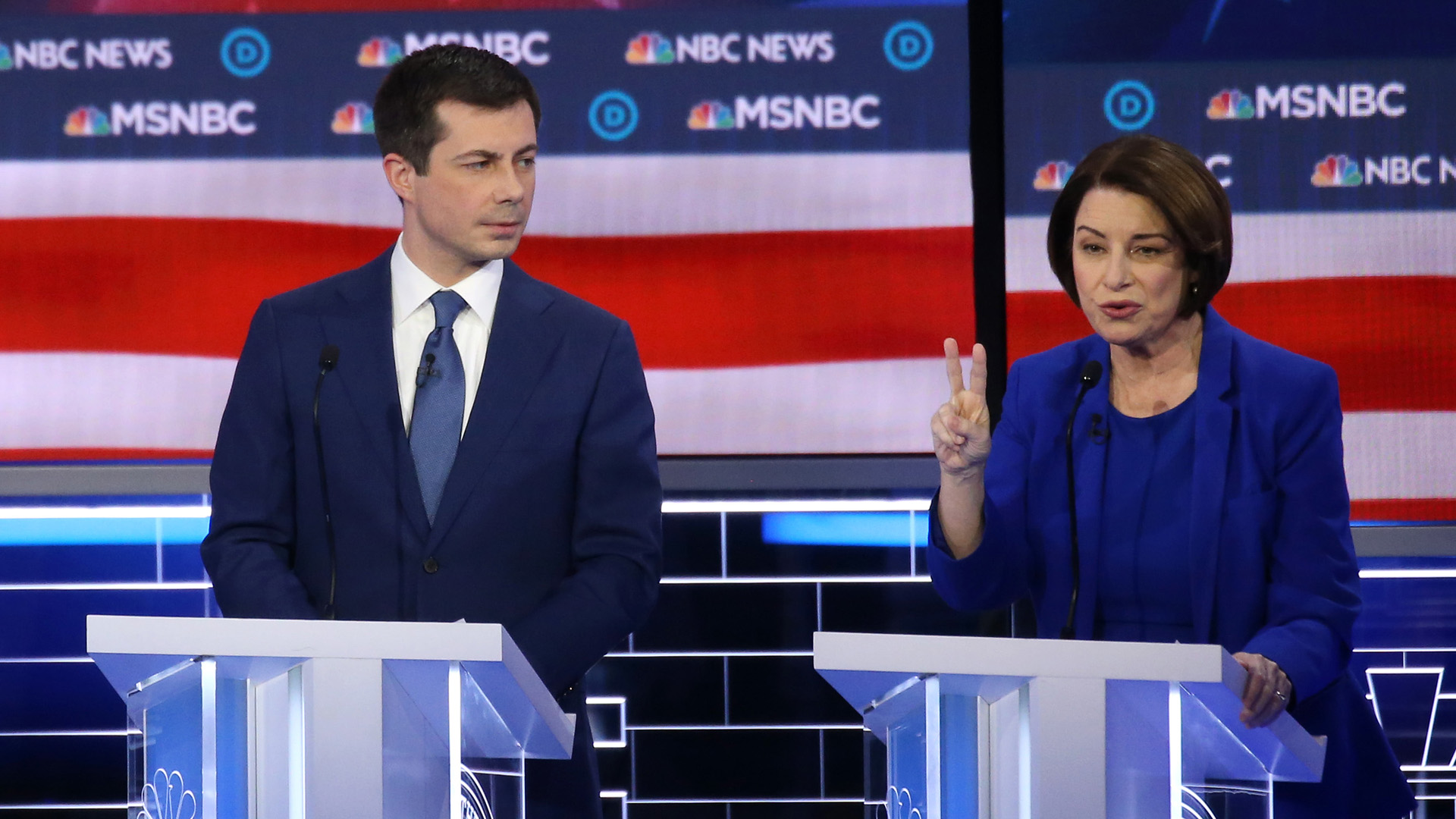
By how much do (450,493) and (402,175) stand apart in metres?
0.54

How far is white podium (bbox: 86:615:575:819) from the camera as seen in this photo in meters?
1.64

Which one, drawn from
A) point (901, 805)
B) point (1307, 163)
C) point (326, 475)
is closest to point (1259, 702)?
point (901, 805)

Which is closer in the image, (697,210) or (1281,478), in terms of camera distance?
(1281,478)

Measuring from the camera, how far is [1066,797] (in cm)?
158

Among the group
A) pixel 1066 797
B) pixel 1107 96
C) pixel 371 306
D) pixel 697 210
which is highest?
pixel 1107 96

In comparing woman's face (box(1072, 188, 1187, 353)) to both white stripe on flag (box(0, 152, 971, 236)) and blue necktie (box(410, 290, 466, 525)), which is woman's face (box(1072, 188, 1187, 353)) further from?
white stripe on flag (box(0, 152, 971, 236))

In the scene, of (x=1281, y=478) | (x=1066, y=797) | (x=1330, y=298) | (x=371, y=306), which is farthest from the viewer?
(x=1330, y=298)

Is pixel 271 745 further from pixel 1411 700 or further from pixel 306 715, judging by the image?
pixel 1411 700

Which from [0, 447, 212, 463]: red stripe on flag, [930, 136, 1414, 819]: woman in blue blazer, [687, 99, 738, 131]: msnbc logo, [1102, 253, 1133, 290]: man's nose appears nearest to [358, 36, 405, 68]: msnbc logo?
[687, 99, 738, 131]: msnbc logo

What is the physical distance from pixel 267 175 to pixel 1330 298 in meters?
2.43

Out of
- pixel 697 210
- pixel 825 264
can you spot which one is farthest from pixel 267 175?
pixel 825 264

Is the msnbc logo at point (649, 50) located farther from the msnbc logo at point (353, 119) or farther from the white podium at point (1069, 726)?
the white podium at point (1069, 726)

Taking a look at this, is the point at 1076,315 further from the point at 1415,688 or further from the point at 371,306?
the point at 371,306

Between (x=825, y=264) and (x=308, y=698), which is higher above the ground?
(x=825, y=264)
